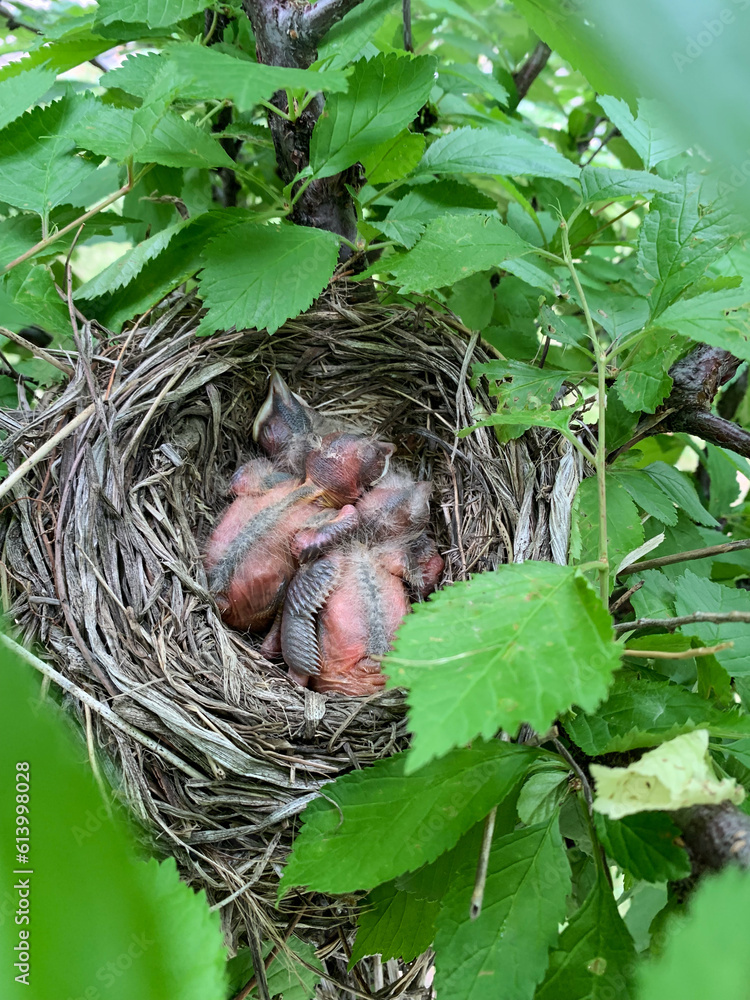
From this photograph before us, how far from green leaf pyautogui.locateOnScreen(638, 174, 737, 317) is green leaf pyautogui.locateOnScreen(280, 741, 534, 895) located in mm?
481

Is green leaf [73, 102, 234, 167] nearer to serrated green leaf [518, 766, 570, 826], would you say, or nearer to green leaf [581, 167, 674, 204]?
green leaf [581, 167, 674, 204]

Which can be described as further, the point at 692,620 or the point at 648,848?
the point at 692,620

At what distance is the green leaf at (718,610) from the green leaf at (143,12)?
0.90 m

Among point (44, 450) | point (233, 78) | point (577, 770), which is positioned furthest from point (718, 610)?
point (44, 450)

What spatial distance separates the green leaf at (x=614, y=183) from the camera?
0.88 meters

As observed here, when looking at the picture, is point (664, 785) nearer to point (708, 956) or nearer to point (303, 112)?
point (708, 956)

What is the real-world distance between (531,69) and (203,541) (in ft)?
3.43

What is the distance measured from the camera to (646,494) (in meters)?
0.92

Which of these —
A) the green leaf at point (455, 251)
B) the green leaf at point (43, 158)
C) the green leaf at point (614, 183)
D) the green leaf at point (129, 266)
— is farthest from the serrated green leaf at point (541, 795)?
the green leaf at point (43, 158)

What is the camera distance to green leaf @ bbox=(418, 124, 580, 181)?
93 cm

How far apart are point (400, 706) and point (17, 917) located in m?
0.75

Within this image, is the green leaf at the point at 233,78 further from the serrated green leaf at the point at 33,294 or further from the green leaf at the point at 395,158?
the serrated green leaf at the point at 33,294

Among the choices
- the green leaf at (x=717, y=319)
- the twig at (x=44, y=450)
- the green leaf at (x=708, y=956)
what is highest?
the green leaf at (x=717, y=319)

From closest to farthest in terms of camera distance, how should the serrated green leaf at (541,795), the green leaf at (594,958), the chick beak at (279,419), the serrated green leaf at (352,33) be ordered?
the green leaf at (594,958)
the serrated green leaf at (541,795)
the serrated green leaf at (352,33)
the chick beak at (279,419)
